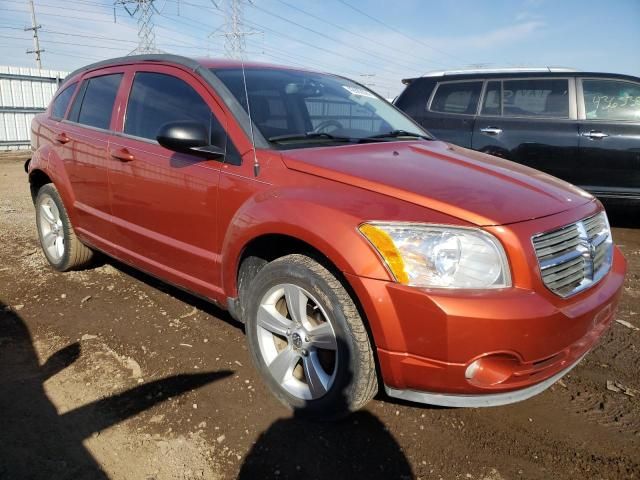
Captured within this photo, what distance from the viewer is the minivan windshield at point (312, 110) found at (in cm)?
269

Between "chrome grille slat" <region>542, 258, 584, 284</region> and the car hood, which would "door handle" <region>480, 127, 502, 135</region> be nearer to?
the car hood

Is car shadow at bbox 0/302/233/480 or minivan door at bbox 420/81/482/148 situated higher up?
minivan door at bbox 420/81/482/148

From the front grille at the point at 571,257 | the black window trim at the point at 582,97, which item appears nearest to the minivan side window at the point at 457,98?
the black window trim at the point at 582,97

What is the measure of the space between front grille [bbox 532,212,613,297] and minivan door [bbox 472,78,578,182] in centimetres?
348

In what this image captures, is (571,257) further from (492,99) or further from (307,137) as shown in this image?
(492,99)

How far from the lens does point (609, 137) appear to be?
17.4 ft

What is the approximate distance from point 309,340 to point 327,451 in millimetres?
487

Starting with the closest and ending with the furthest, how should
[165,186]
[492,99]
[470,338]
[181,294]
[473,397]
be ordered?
1. [470,338]
2. [473,397]
3. [165,186]
4. [181,294]
5. [492,99]

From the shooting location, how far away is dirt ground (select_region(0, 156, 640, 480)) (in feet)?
6.64

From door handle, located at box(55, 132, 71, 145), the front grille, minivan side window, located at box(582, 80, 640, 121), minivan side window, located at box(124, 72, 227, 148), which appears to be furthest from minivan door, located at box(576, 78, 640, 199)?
door handle, located at box(55, 132, 71, 145)

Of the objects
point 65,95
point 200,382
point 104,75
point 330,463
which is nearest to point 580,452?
point 330,463

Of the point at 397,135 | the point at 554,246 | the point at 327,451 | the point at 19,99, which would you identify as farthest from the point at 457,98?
the point at 19,99

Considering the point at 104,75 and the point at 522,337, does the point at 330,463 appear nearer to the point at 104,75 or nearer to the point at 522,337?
the point at 522,337

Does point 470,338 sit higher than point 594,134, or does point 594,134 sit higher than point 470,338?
point 594,134
